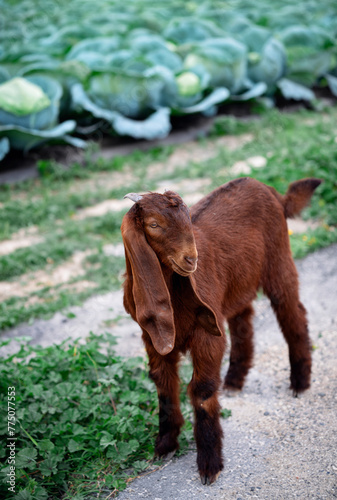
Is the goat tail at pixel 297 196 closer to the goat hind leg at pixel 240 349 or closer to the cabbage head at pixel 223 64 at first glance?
the goat hind leg at pixel 240 349

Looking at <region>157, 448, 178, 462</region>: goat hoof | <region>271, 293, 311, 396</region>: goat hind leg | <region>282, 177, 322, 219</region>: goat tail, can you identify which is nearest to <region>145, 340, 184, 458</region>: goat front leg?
<region>157, 448, 178, 462</region>: goat hoof

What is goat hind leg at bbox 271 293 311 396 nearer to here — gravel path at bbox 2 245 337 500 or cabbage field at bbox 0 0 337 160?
gravel path at bbox 2 245 337 500

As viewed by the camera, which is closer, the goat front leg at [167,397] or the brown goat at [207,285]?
the brown goat at [207,285]

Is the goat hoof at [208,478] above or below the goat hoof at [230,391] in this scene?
above

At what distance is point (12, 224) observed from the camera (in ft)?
17.9

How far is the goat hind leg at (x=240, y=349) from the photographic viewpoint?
9.84 feet

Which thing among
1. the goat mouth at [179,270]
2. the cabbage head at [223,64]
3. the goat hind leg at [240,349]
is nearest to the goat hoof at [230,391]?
the goat hind leg at [240,349]

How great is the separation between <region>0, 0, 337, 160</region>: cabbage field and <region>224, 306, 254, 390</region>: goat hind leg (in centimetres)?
415

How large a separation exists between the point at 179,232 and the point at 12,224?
3.83m

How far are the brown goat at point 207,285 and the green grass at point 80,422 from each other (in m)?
0.21

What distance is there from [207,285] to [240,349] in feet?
2.75

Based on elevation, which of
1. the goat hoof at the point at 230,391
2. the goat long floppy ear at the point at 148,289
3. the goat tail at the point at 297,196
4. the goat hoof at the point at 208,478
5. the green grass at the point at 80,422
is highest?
the goat long floppy ear at the point at 148,289

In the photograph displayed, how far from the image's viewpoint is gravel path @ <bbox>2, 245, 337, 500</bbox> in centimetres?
230

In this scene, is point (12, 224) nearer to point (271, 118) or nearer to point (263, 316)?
point (263, 316)
